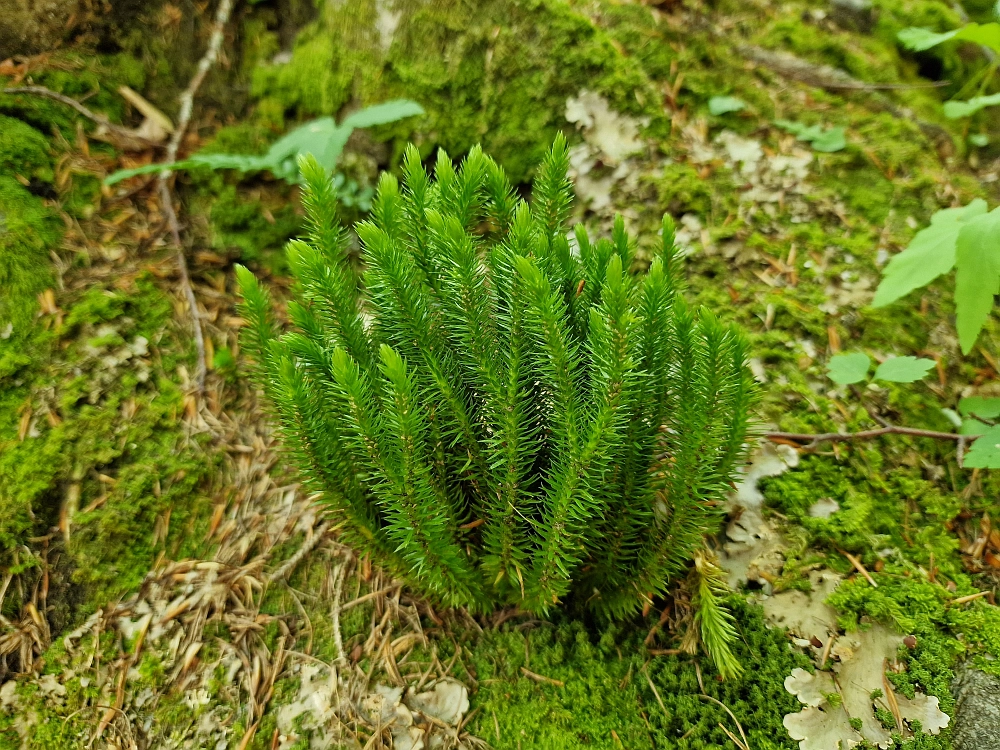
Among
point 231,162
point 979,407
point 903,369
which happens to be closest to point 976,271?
point 903,369

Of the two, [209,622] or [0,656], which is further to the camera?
[209,622]

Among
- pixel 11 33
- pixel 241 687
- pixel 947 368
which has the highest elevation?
pixel 11 33

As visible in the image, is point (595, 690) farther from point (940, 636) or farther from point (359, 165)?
point (359, 165)

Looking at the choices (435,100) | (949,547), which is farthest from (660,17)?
(949,547)

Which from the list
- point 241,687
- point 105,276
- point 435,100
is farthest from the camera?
point 435,100

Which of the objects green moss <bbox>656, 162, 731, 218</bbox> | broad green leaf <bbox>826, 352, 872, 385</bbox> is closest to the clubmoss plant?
broad green leaf <bbox>826, 352, 872, 385</bbox>

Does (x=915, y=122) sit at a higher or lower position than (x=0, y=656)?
higher
